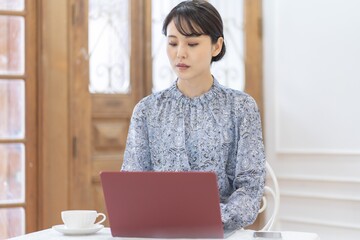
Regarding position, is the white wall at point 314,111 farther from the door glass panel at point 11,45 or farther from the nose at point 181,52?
the nose at point 181,52

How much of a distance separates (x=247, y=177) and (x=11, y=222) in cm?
156

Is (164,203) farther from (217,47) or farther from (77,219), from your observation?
(217,47)

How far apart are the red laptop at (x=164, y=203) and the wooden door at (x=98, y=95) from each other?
62.3 inches

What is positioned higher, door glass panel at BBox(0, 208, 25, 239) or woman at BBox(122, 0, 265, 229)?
woman at BBox(122, 0, 265, 229)

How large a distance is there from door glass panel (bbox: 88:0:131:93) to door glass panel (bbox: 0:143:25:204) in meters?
0.48

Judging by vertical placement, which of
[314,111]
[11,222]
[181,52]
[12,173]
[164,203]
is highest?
[181,52]

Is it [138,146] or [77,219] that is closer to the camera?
[77,219]

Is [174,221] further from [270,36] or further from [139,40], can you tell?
[270,36]

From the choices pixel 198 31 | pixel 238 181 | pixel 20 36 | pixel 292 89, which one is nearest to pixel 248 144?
pixel 238 181

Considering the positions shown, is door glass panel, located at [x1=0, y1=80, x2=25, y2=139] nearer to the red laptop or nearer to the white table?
the white table

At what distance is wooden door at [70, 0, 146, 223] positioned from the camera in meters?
3.15

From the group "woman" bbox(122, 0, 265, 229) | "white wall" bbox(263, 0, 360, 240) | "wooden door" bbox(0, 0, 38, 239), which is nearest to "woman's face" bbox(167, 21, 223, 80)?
"woman" bbox(122, 0, 265, 229)

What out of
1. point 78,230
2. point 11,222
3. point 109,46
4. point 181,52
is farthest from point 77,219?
point 109,46

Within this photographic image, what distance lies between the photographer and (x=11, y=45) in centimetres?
302
